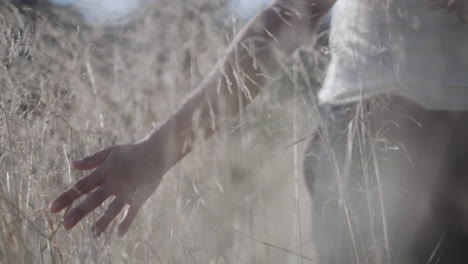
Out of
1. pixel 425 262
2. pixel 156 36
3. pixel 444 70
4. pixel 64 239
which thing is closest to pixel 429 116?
pixel 444 70

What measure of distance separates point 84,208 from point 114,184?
0.23ft

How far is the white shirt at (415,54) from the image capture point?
112cm

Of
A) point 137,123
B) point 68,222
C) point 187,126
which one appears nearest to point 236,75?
point 187,126

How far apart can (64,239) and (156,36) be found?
0.59 meters

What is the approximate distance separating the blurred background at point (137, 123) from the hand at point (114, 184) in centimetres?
4

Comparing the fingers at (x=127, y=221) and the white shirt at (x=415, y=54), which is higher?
the white shirt at (x=415, y=54)

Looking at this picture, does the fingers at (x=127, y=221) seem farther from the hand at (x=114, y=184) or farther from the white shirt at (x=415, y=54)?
the white shirt at (x=415, y=54)

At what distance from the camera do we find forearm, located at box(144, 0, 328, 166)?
1.06 metres

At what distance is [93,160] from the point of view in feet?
3.37

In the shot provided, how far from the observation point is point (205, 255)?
4.30 ft

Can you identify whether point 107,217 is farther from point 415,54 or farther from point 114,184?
point 415,54

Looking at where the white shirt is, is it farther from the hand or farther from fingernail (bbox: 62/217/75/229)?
fingernail (bbox: 62/217/75/229)

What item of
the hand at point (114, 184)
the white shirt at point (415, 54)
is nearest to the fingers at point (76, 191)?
the hand at point (114, 184)

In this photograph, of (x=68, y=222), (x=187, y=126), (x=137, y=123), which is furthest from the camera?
(x=137, y=123)
